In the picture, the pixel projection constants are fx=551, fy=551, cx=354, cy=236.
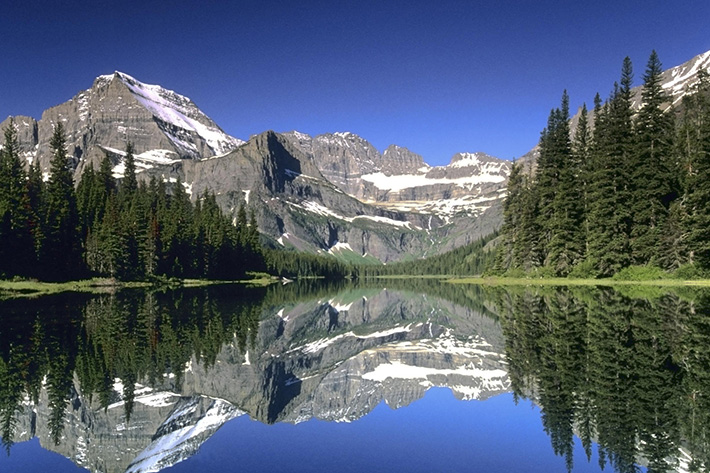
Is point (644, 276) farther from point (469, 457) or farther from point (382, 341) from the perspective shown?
point (469, 457)

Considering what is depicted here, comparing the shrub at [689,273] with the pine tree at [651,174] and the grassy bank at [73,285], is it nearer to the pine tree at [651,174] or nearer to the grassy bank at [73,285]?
the pine tree at [651,174]

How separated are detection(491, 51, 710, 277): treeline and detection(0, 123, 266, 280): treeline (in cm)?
6839

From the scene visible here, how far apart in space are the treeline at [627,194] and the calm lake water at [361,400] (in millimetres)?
32805

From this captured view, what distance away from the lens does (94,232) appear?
307 feet

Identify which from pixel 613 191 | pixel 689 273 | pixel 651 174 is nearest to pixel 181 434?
pixel 689 273

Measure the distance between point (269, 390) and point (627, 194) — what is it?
61.6m

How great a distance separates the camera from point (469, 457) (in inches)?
452

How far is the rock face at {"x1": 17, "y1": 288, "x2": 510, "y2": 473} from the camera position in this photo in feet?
43.1

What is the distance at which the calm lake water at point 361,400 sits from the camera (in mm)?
11367

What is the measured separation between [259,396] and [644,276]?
55.2 meters

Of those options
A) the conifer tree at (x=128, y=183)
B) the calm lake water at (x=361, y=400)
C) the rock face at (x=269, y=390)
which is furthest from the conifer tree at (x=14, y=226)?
the rock face at (x=269, y=390)

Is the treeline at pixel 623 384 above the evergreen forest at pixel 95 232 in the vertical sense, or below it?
below

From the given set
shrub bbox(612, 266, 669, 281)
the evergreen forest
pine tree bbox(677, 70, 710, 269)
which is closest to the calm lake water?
pine tree bbox(677, 70, 710, 269)

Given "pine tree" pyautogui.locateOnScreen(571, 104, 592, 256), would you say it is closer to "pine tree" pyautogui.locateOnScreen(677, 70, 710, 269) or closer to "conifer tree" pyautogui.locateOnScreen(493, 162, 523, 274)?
"pine tree" pyautogui.locateOnScreen(677, 70, 710, 269)
